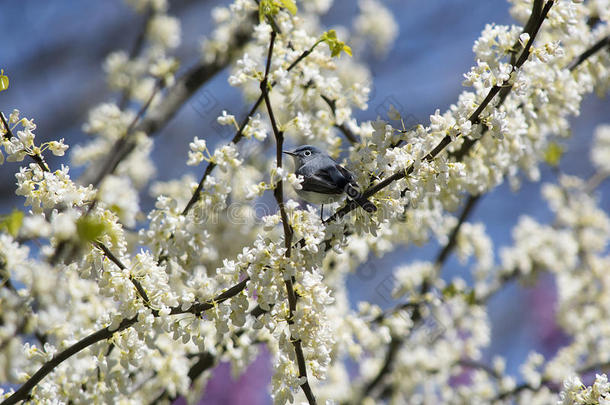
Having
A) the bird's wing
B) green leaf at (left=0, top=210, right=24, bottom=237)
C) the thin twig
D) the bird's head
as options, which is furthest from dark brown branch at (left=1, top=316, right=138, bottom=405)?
the thin twig

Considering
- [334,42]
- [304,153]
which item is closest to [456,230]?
A: [304,153]

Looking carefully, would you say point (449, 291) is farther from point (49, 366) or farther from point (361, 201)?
point (49, 366)

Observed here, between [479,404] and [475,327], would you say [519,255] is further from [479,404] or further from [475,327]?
[479,404]

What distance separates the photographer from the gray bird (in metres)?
1.61

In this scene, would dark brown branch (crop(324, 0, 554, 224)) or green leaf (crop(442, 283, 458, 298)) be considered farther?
green leaf (crop(442, 283, 458, 298))

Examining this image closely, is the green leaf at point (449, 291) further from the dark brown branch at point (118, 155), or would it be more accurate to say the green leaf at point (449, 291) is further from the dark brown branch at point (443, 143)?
the dark brown branch at point (118, 155)

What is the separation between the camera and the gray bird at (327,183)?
63.4 inches

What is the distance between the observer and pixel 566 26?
202 centimetres

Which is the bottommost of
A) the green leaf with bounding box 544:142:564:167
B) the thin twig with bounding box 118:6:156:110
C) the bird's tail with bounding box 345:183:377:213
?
the bird's tail with bounding box 345:183:377:213

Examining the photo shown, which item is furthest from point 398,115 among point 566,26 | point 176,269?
point 176,269

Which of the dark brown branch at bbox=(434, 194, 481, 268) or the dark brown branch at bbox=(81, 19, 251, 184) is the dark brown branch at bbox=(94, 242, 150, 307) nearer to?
the dark brown branch at bbox=(81, 19, 251, 184)

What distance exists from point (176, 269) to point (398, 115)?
1054mm

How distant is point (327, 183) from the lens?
167cm

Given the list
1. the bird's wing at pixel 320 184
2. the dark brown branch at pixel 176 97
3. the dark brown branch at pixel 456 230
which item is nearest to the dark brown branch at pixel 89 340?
the bird's wing at pixel 320 184
